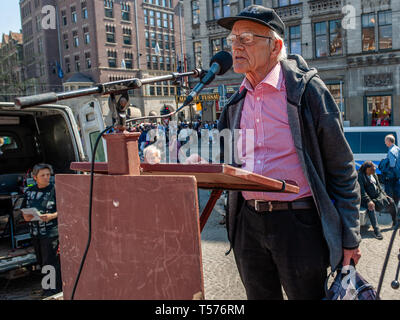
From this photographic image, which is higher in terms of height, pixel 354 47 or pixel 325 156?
pixel 354 47

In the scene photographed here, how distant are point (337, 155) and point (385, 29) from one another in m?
27.0

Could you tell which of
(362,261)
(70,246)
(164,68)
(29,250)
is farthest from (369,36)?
(164,68)

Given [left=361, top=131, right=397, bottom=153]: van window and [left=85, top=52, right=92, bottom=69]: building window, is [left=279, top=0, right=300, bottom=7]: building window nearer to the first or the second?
[left=361, top=131, right=397, bottom=153]: van window

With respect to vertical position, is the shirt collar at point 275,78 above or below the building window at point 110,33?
below

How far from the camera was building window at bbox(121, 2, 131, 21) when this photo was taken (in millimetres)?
56938

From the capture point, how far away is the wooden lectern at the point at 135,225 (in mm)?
1259

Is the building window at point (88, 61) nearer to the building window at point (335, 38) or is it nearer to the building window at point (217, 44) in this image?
the building window at point (217, 44)

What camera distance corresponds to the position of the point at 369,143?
9570 millimetres

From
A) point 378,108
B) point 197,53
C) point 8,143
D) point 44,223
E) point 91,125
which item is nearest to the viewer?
point 44,223

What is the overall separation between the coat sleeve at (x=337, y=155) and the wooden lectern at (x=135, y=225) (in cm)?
39

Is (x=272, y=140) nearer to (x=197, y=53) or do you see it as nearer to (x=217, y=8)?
(x=217, y=8)

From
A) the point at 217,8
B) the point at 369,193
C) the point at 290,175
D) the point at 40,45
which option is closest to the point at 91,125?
the point at 290,175

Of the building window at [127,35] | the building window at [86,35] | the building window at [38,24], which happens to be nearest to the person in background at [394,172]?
the building window at [86,35]
